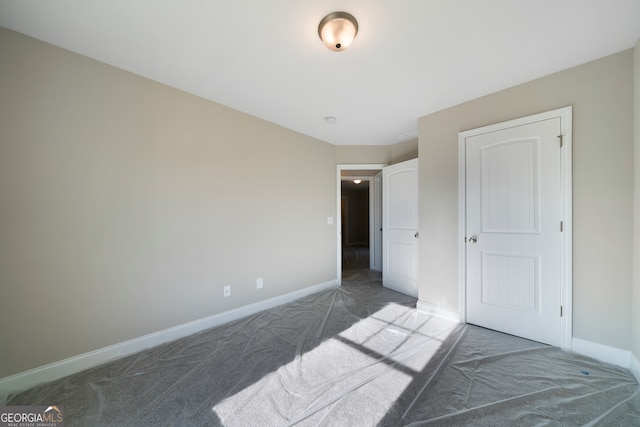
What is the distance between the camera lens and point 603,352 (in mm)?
1924

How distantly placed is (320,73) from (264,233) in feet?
6.42

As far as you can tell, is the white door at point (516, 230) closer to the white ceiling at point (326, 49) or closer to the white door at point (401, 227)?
the white ceiling at point (326, 49)

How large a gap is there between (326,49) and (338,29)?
292 millimetres

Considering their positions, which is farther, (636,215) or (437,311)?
(437,311)

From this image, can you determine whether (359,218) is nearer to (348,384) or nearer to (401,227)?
(401,227)

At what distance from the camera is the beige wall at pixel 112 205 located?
166 centimetres

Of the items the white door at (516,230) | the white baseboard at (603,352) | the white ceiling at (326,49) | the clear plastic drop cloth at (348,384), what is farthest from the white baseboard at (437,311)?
the white ceiling at (326,49)

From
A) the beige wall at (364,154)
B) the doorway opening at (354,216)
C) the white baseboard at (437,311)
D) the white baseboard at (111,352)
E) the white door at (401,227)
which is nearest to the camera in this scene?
the white baseboard at (111,352)

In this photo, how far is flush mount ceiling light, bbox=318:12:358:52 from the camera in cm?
150

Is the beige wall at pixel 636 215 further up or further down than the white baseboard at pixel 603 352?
further up

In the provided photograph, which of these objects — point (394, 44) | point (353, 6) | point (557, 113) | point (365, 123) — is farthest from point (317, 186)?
point (557, 113)

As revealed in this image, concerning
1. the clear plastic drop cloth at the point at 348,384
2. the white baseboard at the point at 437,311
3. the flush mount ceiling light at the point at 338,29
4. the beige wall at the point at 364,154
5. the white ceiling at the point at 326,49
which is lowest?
the clear plastic drop cloth at the point at 348,384

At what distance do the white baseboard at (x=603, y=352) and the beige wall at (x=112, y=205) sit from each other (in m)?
3.07

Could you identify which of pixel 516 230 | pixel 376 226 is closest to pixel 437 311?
pixel 516 230
